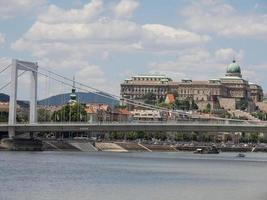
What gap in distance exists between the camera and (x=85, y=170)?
75.6 m

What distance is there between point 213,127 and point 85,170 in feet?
92.7

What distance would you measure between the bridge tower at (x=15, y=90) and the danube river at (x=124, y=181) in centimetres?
2058

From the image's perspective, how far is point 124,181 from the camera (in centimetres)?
6425

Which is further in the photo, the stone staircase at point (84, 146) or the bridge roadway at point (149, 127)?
the stone staircase at point (84, 146)

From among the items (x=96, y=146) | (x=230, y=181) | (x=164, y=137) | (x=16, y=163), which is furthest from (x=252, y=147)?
(x=230, y=181)

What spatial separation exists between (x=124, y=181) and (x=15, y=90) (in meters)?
46.9

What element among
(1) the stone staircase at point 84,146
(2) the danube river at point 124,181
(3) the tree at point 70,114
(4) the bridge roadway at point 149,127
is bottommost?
(2) the danube river at point 124,181

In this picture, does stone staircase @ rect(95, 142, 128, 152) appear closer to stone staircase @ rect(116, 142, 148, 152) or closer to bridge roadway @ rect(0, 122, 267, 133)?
stone staircase @ rect(116, 142, 148, 152)

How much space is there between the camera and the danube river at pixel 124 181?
5366 centimetres

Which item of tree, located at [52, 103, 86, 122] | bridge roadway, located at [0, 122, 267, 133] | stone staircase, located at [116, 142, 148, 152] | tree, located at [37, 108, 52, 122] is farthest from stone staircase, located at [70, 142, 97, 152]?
bridge roadway, located at [0, 122, 267, 133]

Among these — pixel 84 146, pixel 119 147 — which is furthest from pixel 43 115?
pixel 84 146

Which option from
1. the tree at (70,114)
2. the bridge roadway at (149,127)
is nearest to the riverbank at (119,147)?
the tree at (70,114)

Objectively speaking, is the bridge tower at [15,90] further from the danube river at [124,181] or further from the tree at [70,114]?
the tree at [70,114]

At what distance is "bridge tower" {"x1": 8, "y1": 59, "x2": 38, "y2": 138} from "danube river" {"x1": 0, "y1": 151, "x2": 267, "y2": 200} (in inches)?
810
